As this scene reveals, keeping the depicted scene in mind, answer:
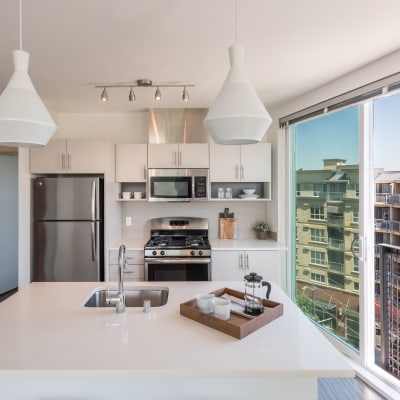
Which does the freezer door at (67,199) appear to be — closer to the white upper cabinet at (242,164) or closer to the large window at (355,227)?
the white upper cabinet at (242,164)

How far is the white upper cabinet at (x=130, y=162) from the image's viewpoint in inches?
142

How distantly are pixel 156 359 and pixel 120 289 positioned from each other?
2.39 ft

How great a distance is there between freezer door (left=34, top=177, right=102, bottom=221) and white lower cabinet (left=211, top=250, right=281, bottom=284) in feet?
4.88

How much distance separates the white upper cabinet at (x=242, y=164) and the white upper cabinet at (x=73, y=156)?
1.33 meters

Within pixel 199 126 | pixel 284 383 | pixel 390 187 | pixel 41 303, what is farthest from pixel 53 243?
pixel 390 187

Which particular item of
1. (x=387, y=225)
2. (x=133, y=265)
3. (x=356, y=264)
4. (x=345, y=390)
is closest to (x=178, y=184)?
(x=133, y=265)

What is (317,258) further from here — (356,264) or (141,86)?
(141,86)

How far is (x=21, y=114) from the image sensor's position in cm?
117

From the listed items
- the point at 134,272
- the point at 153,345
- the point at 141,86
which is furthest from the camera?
the point at 134,272

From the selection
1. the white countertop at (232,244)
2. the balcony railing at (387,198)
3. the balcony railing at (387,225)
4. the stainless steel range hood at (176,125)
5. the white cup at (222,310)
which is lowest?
the white cup at (222,310)

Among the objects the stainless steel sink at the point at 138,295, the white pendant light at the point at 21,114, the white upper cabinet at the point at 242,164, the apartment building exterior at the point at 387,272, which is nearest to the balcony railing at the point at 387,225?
the apartment building exterior at the point at 387,272

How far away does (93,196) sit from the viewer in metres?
3.23

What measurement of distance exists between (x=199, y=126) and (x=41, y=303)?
267 cm

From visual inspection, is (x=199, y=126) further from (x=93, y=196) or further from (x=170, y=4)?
(x=170, y=4)
